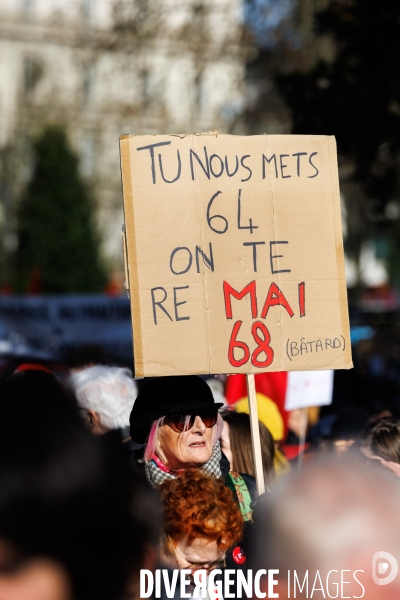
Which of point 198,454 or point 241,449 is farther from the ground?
point 198,454

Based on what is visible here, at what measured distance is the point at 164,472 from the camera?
2766 mm

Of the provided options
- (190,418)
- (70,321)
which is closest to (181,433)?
(190,418)

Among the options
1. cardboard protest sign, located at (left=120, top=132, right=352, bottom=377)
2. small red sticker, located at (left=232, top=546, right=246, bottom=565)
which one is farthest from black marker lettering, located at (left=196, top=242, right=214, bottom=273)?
small red sticker, located at (left=232, top=546, right=246, bottom=565)

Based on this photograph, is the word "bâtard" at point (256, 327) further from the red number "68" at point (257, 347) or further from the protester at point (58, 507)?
the protester at point (58, 507)

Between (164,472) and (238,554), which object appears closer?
(238,554)

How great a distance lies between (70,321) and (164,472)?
930cm

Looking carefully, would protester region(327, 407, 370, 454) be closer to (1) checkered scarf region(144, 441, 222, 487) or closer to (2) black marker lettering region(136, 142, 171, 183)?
(1) checkered scarf region(144, 441, 222, 487)

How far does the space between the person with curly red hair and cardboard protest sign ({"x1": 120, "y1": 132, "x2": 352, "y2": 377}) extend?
0.52 metres

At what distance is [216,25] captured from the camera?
51.7 feet

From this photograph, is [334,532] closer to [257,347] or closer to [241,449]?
[257,347]

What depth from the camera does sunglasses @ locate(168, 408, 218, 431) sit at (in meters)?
2.79

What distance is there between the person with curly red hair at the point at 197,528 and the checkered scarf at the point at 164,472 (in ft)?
1.23

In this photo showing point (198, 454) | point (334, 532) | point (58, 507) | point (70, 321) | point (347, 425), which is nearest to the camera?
point (58, 507)

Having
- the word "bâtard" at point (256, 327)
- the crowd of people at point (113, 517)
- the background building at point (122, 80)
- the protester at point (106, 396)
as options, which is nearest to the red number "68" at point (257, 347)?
the word "bâtard" at point (256, 327)
